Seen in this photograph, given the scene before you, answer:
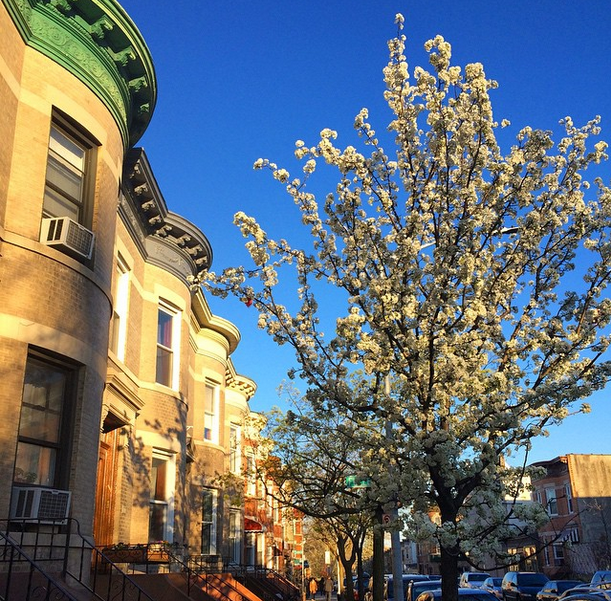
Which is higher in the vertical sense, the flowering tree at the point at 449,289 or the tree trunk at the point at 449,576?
the flowering tree at the point at 449,289

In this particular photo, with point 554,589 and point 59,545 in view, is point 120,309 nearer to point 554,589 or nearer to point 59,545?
point 59,545

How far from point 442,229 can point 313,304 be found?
235 centimetres

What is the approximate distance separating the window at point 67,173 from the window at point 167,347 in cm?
681

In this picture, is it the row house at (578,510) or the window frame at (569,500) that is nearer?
the row house at (578,510)

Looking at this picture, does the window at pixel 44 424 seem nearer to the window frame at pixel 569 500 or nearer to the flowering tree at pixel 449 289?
the flowering tree at pixel 449 289

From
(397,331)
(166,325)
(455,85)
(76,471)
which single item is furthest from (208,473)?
(455,85)

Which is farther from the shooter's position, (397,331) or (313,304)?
(313,304)

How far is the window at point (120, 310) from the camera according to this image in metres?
14.7

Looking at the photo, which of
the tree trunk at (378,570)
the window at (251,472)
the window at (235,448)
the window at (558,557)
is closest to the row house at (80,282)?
the tree trunk at (378,570)

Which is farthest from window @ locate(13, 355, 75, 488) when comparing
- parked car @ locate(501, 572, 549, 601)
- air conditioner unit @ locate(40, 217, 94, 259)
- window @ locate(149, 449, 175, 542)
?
parked car @ locate(501, 572, 549, 601)

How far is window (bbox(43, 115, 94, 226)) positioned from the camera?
35.2 ft

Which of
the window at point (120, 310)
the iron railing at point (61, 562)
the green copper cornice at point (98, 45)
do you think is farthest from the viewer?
the window at point (120, 310)

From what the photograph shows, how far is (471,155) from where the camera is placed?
33.6ft

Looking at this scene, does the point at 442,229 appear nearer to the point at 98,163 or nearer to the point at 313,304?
the point at 313,304
